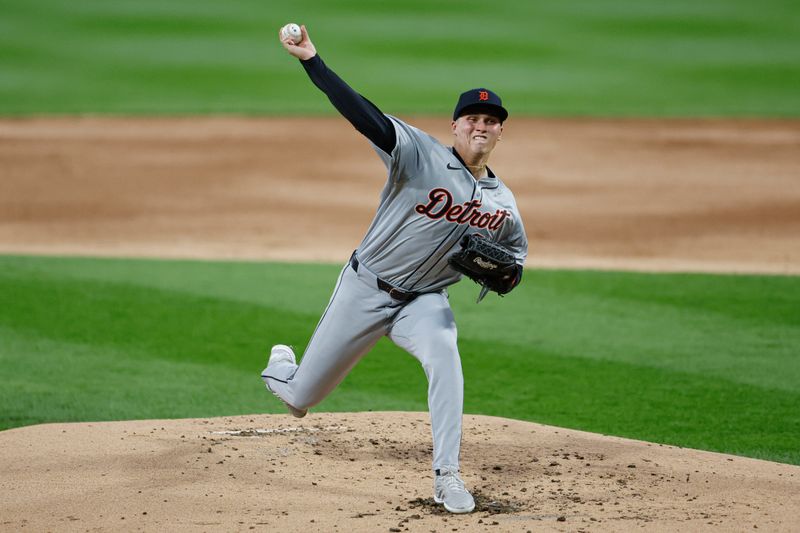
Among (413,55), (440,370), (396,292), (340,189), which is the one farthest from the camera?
(413,55)

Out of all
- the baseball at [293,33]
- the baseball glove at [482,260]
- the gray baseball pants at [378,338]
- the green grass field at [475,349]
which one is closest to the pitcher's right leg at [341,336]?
the gray baseball pants at [378,338]

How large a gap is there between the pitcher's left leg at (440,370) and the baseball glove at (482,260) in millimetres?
233

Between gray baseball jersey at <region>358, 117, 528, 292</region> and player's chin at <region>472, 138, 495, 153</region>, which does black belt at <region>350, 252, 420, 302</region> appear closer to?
gray baseball jersey at <region>358, 117, 528, 292</region>

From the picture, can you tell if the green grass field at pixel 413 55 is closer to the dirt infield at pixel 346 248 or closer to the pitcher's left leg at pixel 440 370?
the dirt infield at pixel 346 248

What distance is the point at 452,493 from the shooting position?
4812 mm

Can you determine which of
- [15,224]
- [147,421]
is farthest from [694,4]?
[147,421]

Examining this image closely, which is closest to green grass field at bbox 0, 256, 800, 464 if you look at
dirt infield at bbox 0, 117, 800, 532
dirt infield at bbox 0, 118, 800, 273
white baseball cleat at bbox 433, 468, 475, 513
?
dirt infield at bbox 0, 117, 800, 532

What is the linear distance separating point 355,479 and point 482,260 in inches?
48.5

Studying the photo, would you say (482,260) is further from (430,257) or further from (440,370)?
(440,370)


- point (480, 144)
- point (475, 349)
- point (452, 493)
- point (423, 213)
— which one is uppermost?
point (480, 144)

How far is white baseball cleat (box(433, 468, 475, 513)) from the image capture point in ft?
15.8

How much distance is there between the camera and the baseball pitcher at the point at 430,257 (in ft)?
16.1

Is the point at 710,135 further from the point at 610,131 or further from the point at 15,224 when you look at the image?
the point at 15,224

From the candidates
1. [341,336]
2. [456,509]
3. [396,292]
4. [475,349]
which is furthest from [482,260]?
[475,349]
